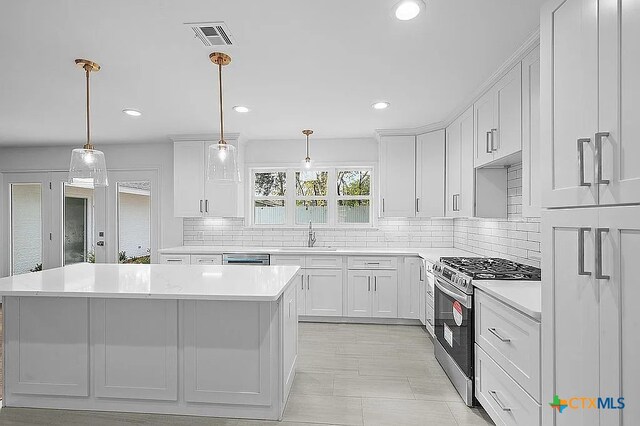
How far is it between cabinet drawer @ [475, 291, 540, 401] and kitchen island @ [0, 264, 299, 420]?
4.15 feet

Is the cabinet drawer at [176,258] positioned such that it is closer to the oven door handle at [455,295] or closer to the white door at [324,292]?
the white door at [324,292]

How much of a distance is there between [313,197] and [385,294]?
170 centimetres

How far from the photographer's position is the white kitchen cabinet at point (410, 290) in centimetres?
420

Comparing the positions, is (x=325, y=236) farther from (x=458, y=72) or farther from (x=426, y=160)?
(x=458, y=72)

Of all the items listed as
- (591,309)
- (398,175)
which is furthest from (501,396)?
(398,175)

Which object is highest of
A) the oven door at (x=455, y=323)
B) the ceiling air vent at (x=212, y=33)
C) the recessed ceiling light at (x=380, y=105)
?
the ceiling air vent at (x=212, y=33)

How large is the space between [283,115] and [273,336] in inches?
96.7

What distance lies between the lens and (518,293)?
2.02 meters

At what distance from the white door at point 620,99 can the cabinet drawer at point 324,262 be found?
10.8 ft

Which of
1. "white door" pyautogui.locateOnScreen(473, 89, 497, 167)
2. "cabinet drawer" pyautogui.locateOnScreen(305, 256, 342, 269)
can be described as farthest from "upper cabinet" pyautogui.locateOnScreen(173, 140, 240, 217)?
"white door" pyautogui.locateOnScreen(473, 89, 497, 167)

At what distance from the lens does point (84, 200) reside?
5453mm

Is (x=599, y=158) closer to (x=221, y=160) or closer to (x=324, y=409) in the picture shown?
(x=221, y=160)

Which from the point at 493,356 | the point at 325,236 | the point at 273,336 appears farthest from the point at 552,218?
the point at 325,236

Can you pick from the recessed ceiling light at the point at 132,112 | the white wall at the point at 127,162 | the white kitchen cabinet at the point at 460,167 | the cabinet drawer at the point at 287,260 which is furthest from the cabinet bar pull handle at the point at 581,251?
the white wall at the point at 127,162
